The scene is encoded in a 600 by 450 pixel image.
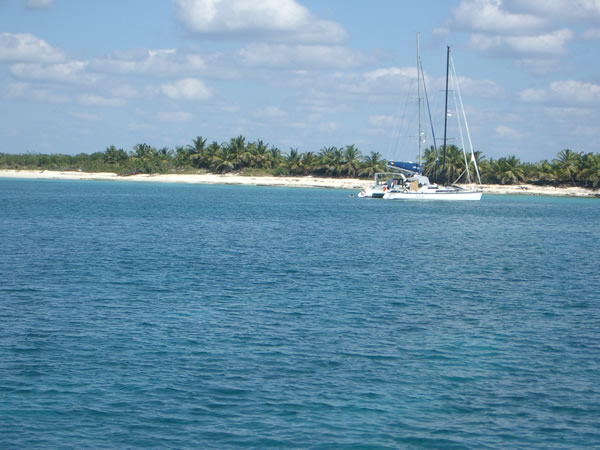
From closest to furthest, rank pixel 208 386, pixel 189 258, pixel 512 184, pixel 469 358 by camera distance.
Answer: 1. pixel 208 386
2. pixel 469 358
3. pixel 189 258
4. pixel 512 184

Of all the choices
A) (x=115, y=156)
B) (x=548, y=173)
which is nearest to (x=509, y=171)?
(x=548, y=173)

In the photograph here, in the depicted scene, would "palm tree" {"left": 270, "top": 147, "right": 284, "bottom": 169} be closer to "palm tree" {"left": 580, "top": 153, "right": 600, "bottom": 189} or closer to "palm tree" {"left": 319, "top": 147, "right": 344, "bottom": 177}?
"palm tree" {"left": 319, "top": 147, "right": 344, "bottom": 177}

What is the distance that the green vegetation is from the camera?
413 feet

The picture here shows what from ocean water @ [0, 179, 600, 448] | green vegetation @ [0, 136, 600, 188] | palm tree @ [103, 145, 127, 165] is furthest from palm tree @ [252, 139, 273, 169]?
ocean water @ [0, 179, 600, 448]

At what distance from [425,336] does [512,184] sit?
115 metres

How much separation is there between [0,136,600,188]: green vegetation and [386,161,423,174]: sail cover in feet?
68.9

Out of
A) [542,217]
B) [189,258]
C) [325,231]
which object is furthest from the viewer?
[542,217]

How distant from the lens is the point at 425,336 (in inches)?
874

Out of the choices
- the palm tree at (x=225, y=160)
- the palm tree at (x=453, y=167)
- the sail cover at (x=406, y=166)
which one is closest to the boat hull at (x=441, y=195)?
the sail cover at (x=406, y=166)

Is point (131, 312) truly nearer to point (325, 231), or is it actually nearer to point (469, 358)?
point (469, 358)

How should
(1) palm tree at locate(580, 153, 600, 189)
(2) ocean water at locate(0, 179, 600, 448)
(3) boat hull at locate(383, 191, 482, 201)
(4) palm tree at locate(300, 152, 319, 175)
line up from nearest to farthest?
(2) ocean water at locate(0, 179, 600, 448) → (3) boat hull at locate(383, 191, 482, 201) → (1) palm tree at locate(580, 153, 600, 189) → (4) palm tree at locate(300, 152, 319, 175)

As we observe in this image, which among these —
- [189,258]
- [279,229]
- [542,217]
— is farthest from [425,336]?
[542,217]

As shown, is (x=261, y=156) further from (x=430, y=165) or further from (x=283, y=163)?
(x=430, y=165)

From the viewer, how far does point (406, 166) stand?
99.9 meters
